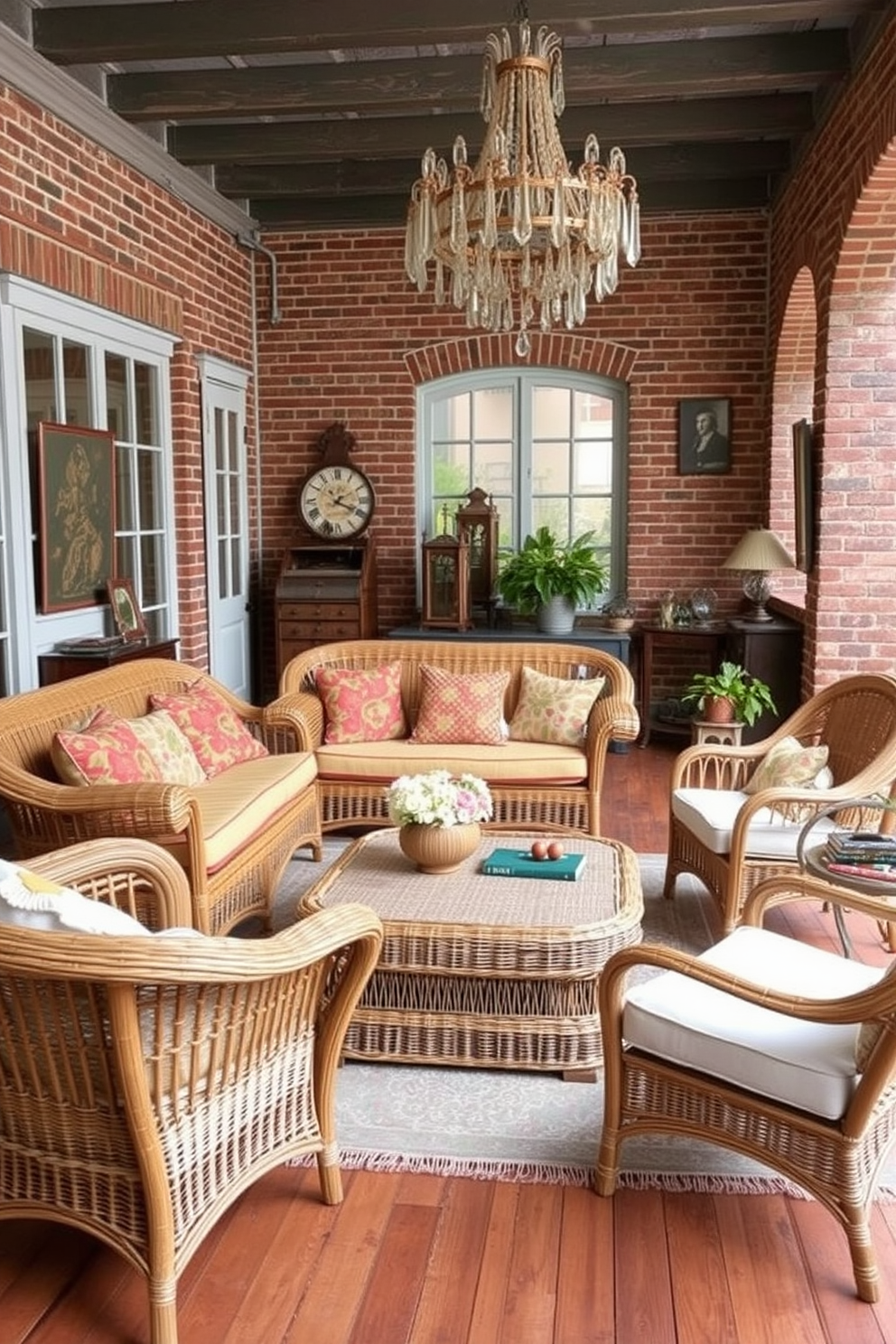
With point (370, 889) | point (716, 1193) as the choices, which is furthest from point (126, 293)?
point (716, 1193)

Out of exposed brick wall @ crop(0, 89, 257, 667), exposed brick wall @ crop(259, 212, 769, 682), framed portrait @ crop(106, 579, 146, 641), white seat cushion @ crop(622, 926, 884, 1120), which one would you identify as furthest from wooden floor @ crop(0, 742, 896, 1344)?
exposed brick wall @ crop(259, 212, 769, 682)

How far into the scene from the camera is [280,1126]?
226cm

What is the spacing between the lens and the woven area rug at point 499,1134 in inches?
98.9

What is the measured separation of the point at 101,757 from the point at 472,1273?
191cm

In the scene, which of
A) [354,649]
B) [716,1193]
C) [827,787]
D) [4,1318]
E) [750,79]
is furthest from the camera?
[354,649]

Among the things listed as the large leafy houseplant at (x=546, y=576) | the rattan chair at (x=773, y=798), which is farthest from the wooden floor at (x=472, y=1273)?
the large leafy houseplant at (x=546, y=576)

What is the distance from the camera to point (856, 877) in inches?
113

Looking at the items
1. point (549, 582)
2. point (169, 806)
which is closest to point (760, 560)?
point (549, 582)

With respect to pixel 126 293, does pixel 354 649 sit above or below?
below

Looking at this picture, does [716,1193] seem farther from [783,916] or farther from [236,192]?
[236,192]

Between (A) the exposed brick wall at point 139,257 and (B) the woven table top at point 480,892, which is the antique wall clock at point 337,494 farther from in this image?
(B) the woven table top at point 480,892

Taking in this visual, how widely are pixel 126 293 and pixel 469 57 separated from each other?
6.31 feet

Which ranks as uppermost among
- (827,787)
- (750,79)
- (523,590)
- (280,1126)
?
(750,79)

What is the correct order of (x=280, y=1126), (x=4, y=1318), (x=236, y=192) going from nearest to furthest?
(x=4, y=1318), (x=280, y=1126), (x=236, y=192)
